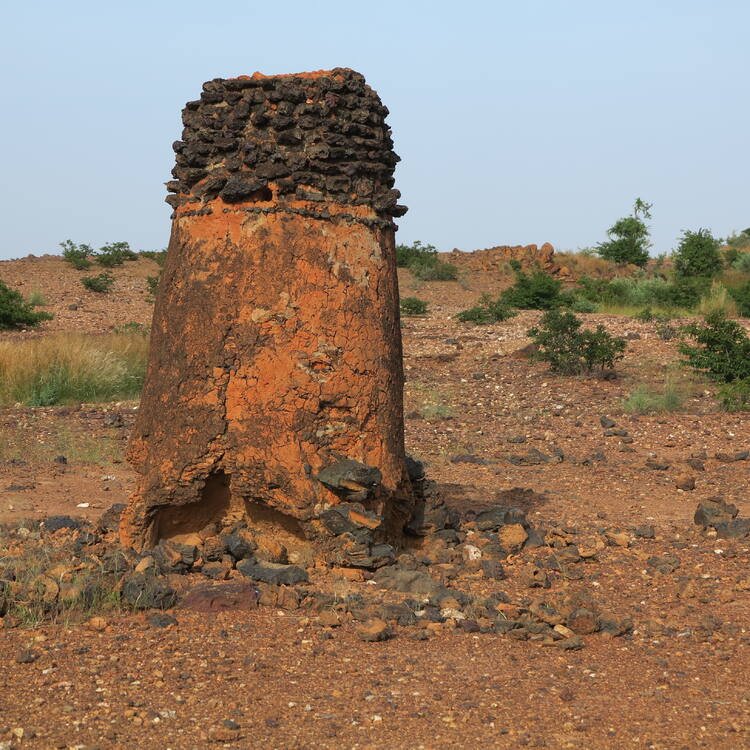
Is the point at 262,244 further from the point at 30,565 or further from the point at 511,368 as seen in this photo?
the point at 511,368

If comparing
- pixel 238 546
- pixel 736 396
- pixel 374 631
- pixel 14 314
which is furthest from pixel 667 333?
pixel 374 631

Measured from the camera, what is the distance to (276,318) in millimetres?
5184

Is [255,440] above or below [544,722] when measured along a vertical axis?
above

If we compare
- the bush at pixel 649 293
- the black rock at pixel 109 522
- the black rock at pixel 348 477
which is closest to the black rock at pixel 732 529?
the black rock at pixel 348 477

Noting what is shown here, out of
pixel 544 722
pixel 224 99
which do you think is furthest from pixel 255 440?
pixel 544 722

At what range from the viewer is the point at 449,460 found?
872 centimetres

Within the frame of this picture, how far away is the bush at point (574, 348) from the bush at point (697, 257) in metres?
16.3

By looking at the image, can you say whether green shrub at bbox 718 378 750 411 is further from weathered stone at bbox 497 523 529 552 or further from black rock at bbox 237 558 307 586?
black rock at bbox 237 558 307 586

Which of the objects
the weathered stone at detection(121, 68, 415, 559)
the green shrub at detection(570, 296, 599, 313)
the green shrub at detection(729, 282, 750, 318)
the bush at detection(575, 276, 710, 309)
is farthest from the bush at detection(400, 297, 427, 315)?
the weathered stone at detection(121, 68, 415, 559)

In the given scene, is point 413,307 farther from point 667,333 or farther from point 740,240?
point 740,240

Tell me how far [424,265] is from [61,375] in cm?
1892

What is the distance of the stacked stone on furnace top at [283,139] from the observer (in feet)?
17.1

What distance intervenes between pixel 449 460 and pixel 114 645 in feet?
15.8

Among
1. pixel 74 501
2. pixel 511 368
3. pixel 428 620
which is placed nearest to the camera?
pixel 428 620
